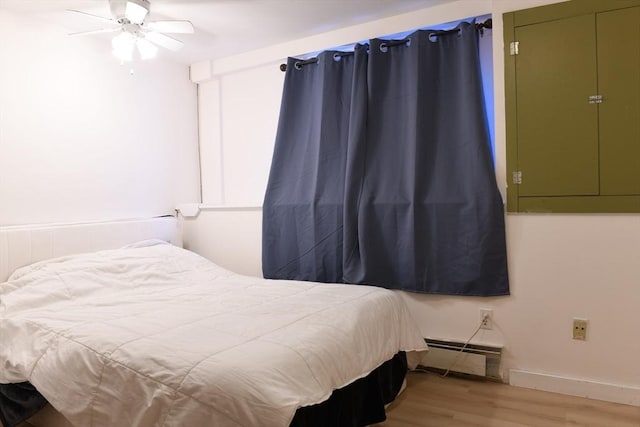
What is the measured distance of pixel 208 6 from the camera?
280 cm

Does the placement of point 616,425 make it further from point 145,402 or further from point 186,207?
point 186,207

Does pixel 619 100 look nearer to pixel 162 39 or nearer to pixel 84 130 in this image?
pixel 162 39

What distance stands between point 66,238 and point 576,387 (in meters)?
3.21

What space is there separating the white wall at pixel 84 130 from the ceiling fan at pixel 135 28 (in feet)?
1.48

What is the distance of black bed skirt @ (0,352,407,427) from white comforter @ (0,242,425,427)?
8 centimetres

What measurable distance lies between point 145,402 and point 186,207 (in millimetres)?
2501

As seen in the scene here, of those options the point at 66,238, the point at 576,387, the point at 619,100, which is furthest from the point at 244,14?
the point at 576,387

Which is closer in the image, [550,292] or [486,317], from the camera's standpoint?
[550,292]

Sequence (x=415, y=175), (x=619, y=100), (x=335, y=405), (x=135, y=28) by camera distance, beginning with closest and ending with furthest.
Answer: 1. (x=335, y=405)
2. (x=619, y=100)
3. (x=135, y=28)
4. (x=415, y=175)

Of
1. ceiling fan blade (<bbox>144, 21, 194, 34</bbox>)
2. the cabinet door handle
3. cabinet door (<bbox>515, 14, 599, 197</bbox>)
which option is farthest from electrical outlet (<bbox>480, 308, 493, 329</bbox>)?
ceiling fan blade (<bbox>144, 21, 194, 34</bbox>)

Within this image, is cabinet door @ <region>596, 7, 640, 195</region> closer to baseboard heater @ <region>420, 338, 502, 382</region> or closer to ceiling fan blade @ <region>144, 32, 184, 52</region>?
baseboard heater @ <region>420, 338, 502, 382</region>

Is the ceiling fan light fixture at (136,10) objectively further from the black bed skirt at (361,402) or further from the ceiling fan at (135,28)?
the black bed skirt at (361,402)

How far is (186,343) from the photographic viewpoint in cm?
166

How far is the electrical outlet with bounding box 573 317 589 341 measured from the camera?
2459mm
